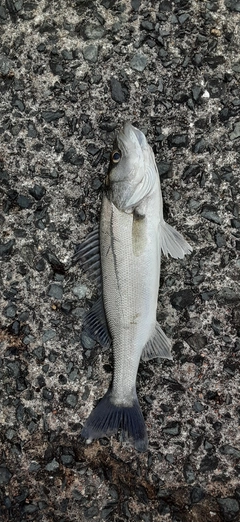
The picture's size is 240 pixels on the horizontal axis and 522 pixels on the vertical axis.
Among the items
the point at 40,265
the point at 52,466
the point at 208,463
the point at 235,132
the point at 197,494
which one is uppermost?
the point at 235,132

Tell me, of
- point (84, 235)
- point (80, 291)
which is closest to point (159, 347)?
point (80, 291)

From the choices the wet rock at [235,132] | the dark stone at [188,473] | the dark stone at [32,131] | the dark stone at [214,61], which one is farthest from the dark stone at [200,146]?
the dark stone at [188,473]

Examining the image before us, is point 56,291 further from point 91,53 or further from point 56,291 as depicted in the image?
point 91,53

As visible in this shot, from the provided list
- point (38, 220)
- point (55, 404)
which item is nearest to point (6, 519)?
point (55, 404)

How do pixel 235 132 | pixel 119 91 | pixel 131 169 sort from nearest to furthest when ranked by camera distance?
pixel 131 169 → pixel 235 132 → pixel 119 91

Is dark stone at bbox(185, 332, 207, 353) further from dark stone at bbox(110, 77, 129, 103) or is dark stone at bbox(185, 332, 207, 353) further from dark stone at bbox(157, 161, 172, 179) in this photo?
dark stone at bbox(110, 77, 129, 103)

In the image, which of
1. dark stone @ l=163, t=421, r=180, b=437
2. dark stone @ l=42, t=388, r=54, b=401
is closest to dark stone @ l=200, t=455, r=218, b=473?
dark stone @ l=163, t=421, r=180, b=437
